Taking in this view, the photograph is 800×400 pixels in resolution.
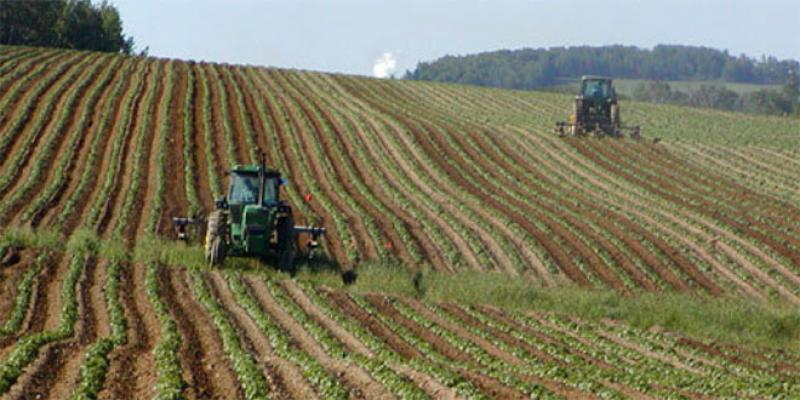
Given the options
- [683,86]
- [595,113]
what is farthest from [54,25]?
[683,86]

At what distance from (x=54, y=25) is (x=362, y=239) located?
68.1m

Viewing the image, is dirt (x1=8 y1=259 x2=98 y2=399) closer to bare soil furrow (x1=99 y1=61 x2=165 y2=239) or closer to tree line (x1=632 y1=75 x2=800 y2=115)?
bare soil furrow (x1=99 y1=61 x2=165 y2=239)

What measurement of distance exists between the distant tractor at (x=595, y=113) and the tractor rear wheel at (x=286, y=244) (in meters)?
26.2

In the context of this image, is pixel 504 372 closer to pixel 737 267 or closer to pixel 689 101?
pixel 737 267

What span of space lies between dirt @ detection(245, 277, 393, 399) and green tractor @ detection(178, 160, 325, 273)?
1.65 metres

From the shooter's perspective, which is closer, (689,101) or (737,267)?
(737,267)

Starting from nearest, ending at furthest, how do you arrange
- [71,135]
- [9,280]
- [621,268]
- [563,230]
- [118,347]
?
[118,347] < [9,280] < [621,268] < [563,230] < [71,135]

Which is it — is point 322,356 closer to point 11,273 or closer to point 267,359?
point 267,359

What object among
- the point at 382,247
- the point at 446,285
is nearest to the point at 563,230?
the point at 382,247

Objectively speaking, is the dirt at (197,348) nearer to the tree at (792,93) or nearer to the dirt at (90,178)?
the dirt at (90,178)

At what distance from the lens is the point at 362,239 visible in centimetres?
2638

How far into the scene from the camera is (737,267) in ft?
86.9

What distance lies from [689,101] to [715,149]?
95.6m

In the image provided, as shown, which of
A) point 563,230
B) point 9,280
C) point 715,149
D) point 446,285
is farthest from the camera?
point 715,149
